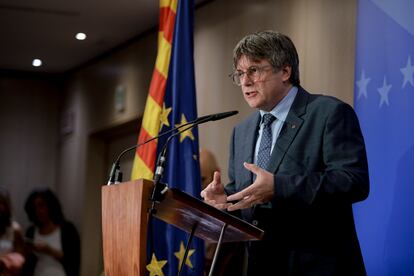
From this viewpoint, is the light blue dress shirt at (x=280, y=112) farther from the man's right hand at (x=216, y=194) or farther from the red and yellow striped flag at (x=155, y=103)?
the red and yellow striped flag at (x=155, y=103)

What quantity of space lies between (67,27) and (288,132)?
476 centimetres

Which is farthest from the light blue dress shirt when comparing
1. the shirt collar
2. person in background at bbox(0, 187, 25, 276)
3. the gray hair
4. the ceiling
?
the ceiling

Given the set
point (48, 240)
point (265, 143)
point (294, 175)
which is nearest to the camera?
point (294, 175)

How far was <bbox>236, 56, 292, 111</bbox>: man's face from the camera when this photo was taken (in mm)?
2664

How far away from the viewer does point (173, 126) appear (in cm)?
423

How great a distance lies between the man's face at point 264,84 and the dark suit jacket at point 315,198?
0.36ft

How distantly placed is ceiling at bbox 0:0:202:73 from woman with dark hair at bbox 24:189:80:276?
1437 mm

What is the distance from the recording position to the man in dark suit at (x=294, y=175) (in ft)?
7.71

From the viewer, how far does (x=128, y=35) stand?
7227 mm

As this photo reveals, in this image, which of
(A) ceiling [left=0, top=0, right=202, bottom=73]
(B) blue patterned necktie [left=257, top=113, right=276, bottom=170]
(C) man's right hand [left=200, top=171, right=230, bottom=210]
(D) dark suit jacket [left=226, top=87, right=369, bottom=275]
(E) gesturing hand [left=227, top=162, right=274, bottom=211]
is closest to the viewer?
(E) gesturing hand [left=227, top=162, right=274, bottom=211]

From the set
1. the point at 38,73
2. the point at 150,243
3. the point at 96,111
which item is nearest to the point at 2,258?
the point at 150,243

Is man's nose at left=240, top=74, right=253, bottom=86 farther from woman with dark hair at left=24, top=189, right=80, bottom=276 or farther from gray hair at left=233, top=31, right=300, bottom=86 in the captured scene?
woman with dark hair at left=24, top=189, right=80, bottom=276

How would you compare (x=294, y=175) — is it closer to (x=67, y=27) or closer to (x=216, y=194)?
(x=216, y=194)

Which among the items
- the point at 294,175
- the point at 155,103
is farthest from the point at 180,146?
the point at 294,175
